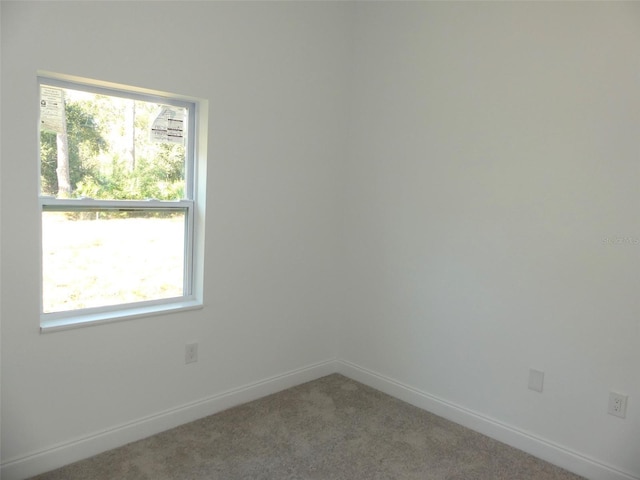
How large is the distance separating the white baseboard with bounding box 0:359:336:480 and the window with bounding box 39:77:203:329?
59 centimetres

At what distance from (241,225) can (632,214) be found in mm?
2027

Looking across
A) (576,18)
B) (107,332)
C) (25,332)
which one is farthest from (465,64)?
(25,332)

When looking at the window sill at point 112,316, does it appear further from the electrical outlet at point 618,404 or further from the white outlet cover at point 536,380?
the electrical outlet at point 618,404

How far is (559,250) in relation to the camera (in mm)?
2326

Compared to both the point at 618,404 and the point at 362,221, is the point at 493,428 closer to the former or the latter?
the point at 618,404

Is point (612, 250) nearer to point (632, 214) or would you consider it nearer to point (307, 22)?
point (632, 214)

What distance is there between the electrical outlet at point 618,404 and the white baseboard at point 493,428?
270mm

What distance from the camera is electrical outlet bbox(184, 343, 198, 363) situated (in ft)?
8.54

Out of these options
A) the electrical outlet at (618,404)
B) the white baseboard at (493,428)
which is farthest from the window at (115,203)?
the electrical outlet at (618,404)

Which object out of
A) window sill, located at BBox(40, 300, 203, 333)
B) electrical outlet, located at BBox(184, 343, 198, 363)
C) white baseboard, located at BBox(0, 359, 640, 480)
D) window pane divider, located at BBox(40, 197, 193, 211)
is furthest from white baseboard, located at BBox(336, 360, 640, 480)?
window pane divider, located at BBox(40, 197, 193, 211)

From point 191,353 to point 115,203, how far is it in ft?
3.09

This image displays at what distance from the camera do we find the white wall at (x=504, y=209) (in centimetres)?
215

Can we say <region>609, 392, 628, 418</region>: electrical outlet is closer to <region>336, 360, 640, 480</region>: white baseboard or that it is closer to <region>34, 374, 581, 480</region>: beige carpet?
<region>336, 360, 640, 480</region>: white baseboard

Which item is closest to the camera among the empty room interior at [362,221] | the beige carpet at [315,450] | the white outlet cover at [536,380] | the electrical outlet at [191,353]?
the empty room interior at [362,221]
